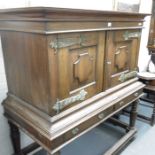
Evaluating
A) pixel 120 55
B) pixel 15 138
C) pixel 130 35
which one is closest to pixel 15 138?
pixel 15 138

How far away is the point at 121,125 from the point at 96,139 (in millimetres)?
364

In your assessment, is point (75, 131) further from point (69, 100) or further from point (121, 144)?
point (121, 144)

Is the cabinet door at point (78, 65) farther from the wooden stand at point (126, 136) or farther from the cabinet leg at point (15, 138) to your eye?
the wooden stand at point (126, 136)

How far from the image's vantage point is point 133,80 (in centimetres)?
183

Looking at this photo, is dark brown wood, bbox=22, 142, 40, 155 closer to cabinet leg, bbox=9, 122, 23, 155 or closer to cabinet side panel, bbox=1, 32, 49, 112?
cabinet leg, bbox=9, 122, 23, 155

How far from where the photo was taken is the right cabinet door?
143 centimetres

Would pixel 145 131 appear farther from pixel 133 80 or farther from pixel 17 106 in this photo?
A: pixel 17 106

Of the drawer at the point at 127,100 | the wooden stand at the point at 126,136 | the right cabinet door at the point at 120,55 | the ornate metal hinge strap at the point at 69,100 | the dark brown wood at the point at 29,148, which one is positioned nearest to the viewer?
the ornate metal hinge strap at the point at 69,100

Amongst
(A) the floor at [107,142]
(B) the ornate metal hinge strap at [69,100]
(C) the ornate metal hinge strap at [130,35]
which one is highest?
(C) the ornate metal hinge strap at [130,35]

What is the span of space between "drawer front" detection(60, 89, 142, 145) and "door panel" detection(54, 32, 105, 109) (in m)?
0.17

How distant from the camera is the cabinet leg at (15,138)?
1549 mm

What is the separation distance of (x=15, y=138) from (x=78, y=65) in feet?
2.93

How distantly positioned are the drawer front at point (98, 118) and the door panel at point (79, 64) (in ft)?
0.55

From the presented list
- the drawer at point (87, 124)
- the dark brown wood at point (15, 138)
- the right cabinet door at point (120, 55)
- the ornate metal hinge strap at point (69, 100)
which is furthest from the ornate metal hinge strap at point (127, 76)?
the dark brown wood at point (15, 138)
